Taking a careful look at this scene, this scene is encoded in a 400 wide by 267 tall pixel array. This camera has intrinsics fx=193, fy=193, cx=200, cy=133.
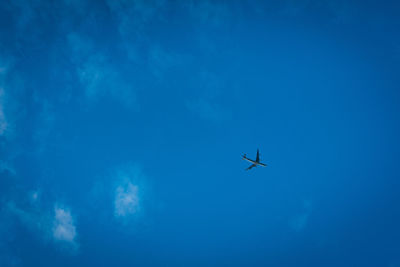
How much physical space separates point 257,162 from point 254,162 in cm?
104

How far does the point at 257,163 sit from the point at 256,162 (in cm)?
49

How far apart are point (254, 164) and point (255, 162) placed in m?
2.07

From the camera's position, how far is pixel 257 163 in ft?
219

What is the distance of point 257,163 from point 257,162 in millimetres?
351

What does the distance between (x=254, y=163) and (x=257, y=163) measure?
1.22m

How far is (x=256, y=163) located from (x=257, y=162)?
510 millimetres

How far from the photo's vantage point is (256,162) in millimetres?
66750

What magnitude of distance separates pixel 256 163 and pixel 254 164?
1.69 metres

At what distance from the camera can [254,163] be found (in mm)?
67688

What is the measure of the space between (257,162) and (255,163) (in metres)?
0.83

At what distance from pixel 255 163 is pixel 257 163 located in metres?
0.78

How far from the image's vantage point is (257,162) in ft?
219

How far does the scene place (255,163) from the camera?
221 ft

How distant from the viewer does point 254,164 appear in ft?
225
